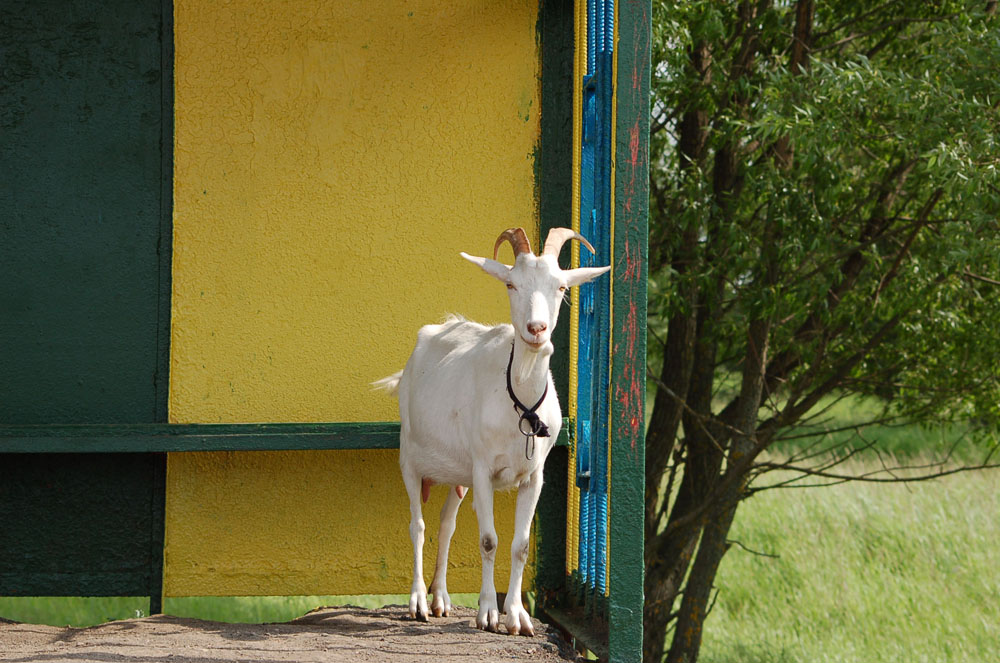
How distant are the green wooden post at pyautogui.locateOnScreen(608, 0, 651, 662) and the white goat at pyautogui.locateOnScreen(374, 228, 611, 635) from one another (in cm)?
23

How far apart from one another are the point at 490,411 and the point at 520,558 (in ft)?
2.05

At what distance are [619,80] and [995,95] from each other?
3.47 meters

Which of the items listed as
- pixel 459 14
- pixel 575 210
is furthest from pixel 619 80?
pixel 459 14

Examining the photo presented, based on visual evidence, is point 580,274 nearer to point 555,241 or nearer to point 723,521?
point 555,241

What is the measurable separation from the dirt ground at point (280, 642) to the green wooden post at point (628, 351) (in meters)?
0.40

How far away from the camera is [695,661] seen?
30.9 ft

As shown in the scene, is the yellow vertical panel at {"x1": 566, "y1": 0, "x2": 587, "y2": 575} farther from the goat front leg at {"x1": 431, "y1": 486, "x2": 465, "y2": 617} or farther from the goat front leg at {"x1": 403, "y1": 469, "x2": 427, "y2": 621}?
the goat front leg at {"x1": 403, "y1": 469, "x2": 427, "y2": 621}

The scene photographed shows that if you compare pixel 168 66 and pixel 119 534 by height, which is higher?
pixel 168 66

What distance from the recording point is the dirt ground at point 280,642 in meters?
4.66

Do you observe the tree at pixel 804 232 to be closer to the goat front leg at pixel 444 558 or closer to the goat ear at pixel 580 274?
the goat ear at pixel 580 274

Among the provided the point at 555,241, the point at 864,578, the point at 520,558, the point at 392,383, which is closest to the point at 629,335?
the point at 555,241

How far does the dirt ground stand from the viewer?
466 cm

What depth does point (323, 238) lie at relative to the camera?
6.45 m

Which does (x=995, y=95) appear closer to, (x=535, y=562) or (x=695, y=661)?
(x=535, y=562)
